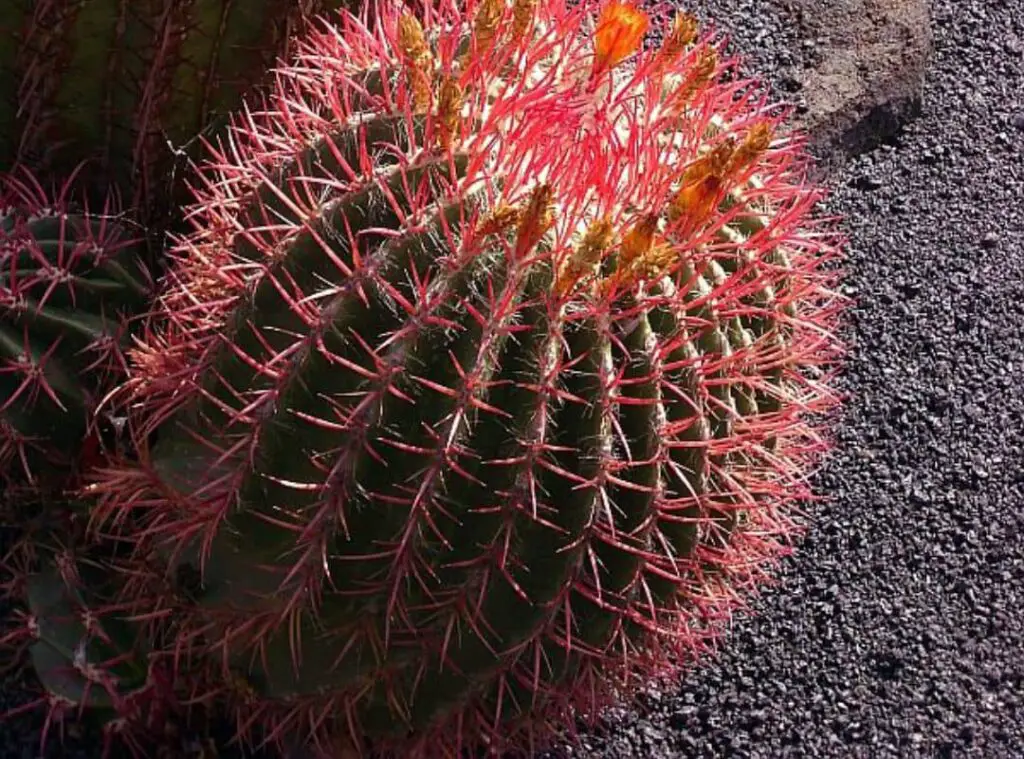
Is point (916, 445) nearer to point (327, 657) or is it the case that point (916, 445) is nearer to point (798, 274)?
point (798, 274)

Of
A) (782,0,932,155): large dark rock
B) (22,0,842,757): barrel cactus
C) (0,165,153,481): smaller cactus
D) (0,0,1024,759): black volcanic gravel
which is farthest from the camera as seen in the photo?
(782,0,932,155): large dark rock

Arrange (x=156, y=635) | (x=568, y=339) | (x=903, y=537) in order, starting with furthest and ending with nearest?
(x=903, y=537)
(x=156, y=635)
(x=568, y=339)

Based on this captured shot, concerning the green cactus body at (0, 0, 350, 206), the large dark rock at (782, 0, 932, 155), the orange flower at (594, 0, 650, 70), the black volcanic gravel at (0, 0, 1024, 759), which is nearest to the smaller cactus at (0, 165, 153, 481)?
the green cactus body at (0, 0, 350, 206)

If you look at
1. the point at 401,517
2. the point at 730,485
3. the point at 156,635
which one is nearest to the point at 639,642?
the point at 730,485

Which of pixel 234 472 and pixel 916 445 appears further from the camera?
pixel 916 445

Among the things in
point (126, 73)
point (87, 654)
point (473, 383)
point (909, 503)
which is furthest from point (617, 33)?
point (909, 503)

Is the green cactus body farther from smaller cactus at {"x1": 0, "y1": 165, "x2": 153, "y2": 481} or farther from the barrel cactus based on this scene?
the barrel cactus
